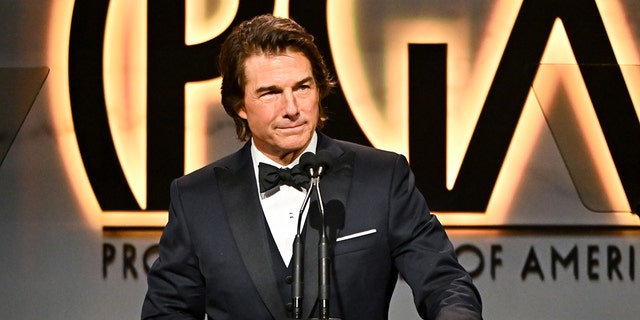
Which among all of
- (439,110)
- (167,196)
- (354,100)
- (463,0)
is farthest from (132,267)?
(463,0)

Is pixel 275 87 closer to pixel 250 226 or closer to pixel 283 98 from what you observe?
pixel 283 98

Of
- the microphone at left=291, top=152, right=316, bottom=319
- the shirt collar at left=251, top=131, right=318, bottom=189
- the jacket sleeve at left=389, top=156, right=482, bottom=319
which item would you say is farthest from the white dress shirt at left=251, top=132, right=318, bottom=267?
the microphone at left=291, top=152, right=316, bottom=319

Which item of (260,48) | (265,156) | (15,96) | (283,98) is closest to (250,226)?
(265,156)

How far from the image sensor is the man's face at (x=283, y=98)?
7.98ft

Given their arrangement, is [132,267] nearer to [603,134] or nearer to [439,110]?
[439,110]

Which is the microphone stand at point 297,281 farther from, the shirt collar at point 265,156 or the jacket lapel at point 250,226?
the shirt collar at point 265,156

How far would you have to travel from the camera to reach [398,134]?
4418 mm

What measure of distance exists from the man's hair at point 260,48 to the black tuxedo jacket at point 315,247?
6.9 inches

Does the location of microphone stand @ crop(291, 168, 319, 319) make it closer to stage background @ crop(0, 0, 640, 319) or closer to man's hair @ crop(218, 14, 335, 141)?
man's hair @ crop(218, 14, 335, 141)

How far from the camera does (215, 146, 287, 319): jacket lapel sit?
243cm

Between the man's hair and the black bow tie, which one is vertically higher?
the man's hair

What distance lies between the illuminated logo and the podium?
0.49 feet

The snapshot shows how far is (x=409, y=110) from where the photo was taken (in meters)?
4.42

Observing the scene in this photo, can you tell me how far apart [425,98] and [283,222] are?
1.94 meters
